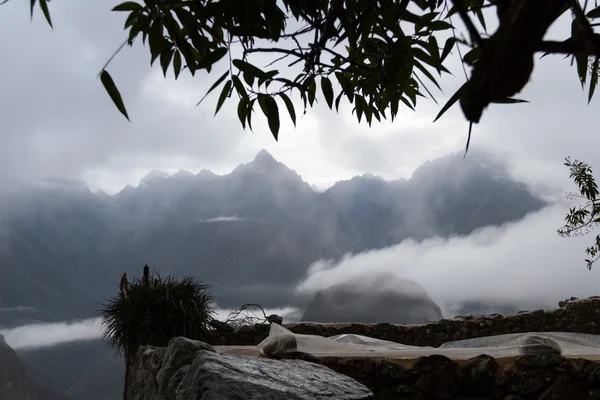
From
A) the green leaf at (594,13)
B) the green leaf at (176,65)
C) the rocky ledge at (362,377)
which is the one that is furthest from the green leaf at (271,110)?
the rocky ledge at (362,377)

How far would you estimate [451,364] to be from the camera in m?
3.17

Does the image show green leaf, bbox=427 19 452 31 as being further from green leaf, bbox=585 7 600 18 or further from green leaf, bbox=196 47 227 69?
green leaf, bbox=196 47 227 69

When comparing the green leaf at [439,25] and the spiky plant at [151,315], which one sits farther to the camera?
the spiky plant at [151,315]

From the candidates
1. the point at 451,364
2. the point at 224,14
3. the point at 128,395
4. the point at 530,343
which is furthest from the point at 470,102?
the point at 128,395

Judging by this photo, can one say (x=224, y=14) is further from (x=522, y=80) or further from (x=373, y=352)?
(x=373, y=352)

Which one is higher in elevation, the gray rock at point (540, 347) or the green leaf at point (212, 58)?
the green leaf at point (212, 58)

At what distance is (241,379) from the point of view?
2.29 metres

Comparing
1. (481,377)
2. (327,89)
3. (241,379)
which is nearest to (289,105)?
(327,89)

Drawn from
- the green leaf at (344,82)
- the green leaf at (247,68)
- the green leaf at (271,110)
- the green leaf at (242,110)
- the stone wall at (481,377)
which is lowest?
the stone wall at (481,377)

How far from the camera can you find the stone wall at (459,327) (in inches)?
241

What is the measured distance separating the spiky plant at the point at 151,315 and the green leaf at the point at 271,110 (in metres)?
4.30

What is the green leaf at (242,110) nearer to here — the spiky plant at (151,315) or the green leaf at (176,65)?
the green leaf at (176,65)

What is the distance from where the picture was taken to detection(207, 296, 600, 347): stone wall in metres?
6.12

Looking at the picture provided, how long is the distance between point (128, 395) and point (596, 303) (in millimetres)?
5688
